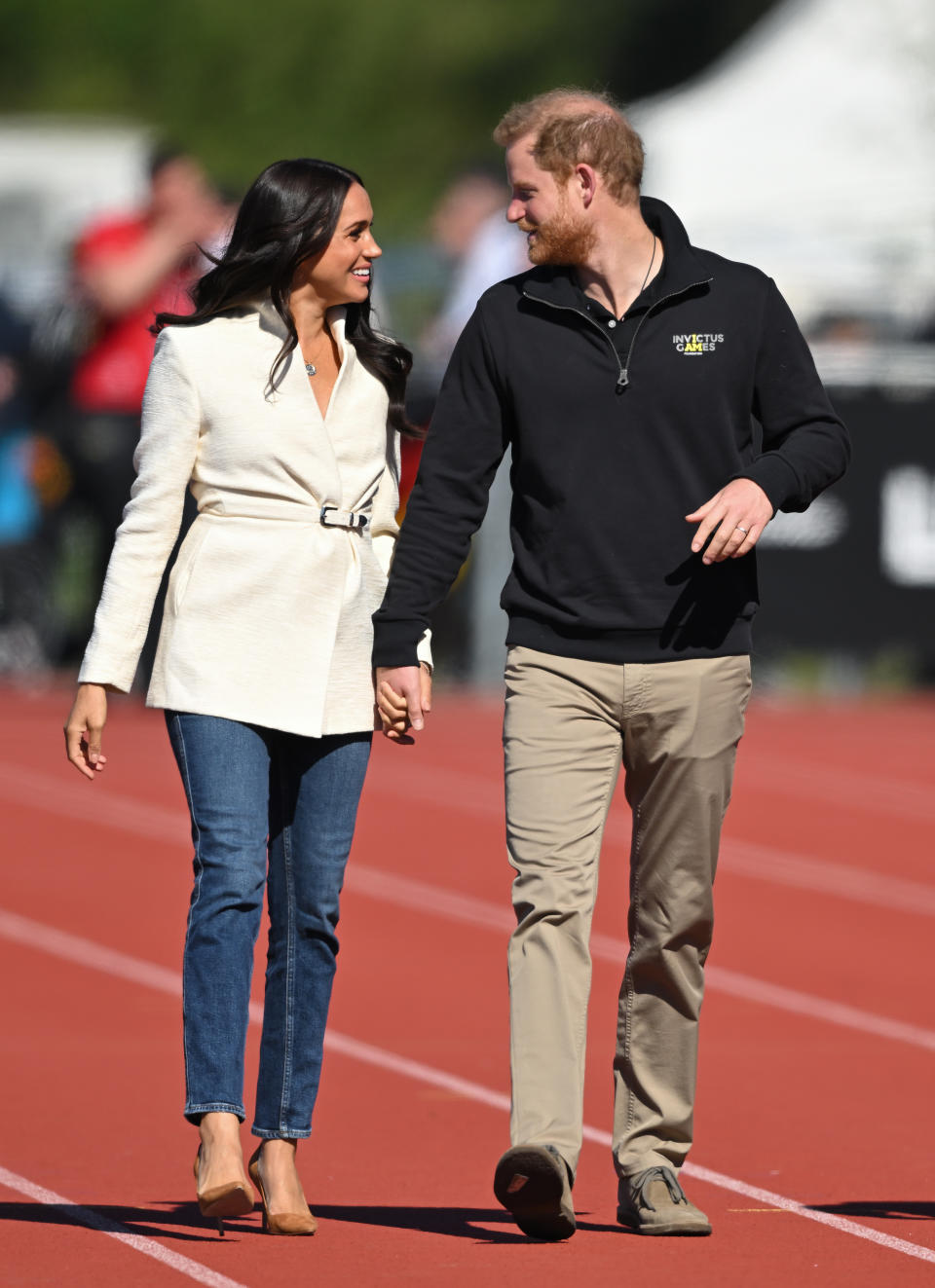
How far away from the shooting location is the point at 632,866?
5.27m

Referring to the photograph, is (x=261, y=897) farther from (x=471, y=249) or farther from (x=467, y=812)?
(x=471, y=249)

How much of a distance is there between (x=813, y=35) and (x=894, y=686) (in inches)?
436

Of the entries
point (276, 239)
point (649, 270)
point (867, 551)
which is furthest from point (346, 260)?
point (867, 551)

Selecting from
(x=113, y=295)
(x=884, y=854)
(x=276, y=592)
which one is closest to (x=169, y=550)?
(x=276, y=592)

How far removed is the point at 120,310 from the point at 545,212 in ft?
33.1

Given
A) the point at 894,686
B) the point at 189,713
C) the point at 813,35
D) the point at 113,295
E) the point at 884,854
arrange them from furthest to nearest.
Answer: the point at 813,35, the point at 894,686, the point at 113,295, the point at 884,854, the point at 189,713

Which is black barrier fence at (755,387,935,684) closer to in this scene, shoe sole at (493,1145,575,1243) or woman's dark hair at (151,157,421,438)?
woman's dark hair at (151,157,421,438)

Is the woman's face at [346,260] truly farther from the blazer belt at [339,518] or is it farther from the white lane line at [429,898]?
the white lane line at [429,898]

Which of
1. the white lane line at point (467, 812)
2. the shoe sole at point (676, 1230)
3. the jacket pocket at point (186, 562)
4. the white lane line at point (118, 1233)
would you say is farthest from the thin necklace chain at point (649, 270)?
the white lane line at point (467, 812)

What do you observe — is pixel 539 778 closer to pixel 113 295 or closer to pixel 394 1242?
pixel 394 1242

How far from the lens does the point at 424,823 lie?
1224 cm

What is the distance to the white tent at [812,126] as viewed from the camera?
1027 inches

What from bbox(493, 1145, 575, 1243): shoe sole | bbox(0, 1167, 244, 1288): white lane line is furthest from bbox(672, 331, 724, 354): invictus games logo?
bbox(0, 1167, 244, 1288): white lane line

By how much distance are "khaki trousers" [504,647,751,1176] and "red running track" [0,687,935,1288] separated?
29 centimetres
